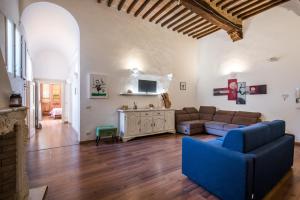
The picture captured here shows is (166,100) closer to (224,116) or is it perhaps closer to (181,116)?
(181,116)

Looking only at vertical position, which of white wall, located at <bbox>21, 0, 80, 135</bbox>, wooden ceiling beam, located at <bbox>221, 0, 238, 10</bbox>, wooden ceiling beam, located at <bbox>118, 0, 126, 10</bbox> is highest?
wooden ceiling beam, located at <bbox>118, 0, 126, 10</bbox>

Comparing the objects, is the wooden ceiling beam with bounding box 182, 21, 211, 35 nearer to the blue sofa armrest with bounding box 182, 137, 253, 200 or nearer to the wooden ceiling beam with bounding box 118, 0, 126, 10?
the wooden ceiling beam with bounding box 118, 0, 126, 10

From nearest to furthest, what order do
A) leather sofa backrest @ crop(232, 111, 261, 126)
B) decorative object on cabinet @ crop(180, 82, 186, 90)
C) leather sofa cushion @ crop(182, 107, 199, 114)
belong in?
leather sofa backrest @ crop(232, 111, 261, 126) < leather sofa cushion @ crop(182, 107, 199, 114) < decorative object on cabinet @ crop(180, 82, 186, 90)

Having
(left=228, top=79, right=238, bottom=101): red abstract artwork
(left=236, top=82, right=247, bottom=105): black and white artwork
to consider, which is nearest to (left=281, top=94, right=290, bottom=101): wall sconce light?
(left=236, top=82, right=247, bottom=105): black and white artwork

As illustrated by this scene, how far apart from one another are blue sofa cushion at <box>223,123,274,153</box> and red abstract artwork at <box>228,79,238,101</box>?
3.89 metres

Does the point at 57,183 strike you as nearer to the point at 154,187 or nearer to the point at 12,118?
the point at 12,118

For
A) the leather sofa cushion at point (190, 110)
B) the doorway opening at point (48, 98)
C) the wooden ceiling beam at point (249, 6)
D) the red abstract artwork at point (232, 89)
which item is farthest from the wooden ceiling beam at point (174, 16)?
the doorway opening at point (48, 98)

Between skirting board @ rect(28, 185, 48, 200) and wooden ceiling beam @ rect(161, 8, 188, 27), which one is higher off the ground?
wooden ceiling beam @ rect(161, 8, 188, 27)

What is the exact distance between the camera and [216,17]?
4.53m

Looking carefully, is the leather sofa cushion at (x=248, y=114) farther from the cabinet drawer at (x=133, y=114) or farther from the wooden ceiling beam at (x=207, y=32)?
the cabinet drawer at (x=133, y=114)

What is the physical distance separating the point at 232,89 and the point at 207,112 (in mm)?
1284

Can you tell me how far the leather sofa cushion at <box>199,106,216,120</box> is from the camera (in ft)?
20.5

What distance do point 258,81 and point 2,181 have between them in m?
6.33

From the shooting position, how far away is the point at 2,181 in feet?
6.21
